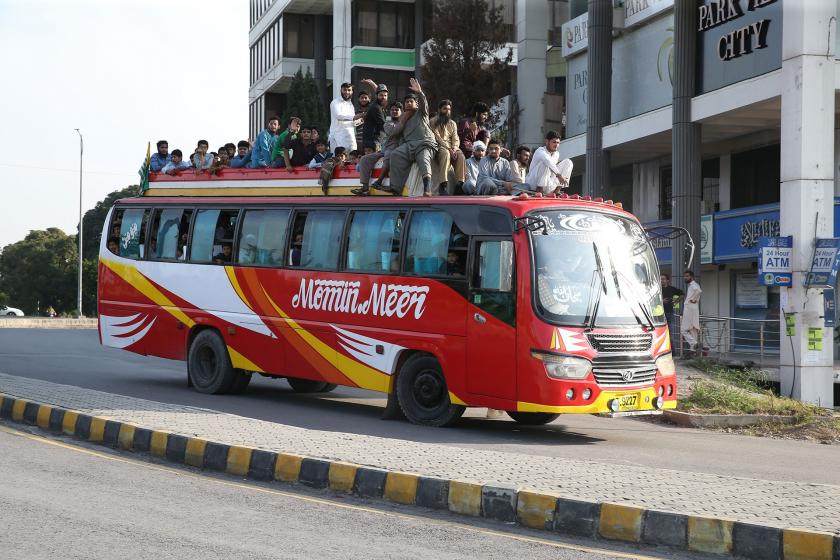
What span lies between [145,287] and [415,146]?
556cm

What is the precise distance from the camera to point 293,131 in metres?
17.1

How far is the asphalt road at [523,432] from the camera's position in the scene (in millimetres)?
11414

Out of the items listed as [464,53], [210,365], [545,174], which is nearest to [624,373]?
[545,174]

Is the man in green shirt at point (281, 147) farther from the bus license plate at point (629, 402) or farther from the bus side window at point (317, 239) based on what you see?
the bus license plate at point (629, 402)

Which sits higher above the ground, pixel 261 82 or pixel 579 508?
pixel 261 82

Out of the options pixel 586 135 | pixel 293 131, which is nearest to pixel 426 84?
pixel 586 135

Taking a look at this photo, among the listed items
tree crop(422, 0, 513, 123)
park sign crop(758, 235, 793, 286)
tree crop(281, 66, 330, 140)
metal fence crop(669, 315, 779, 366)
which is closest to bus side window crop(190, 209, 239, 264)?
park sign crop(758, 235, 793, 286)

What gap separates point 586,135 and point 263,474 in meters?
25.0

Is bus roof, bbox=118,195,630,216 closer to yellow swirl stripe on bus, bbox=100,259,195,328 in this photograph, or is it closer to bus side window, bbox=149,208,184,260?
bus side window, bbox=149,208,184,260

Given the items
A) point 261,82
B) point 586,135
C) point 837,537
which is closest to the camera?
point 837,537

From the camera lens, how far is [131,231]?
18.3 metres

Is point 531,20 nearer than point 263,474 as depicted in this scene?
No

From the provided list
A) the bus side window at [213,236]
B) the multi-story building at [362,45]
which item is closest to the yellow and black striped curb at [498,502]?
the bus side window at [213,236]

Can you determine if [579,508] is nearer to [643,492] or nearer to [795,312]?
[643,492]
